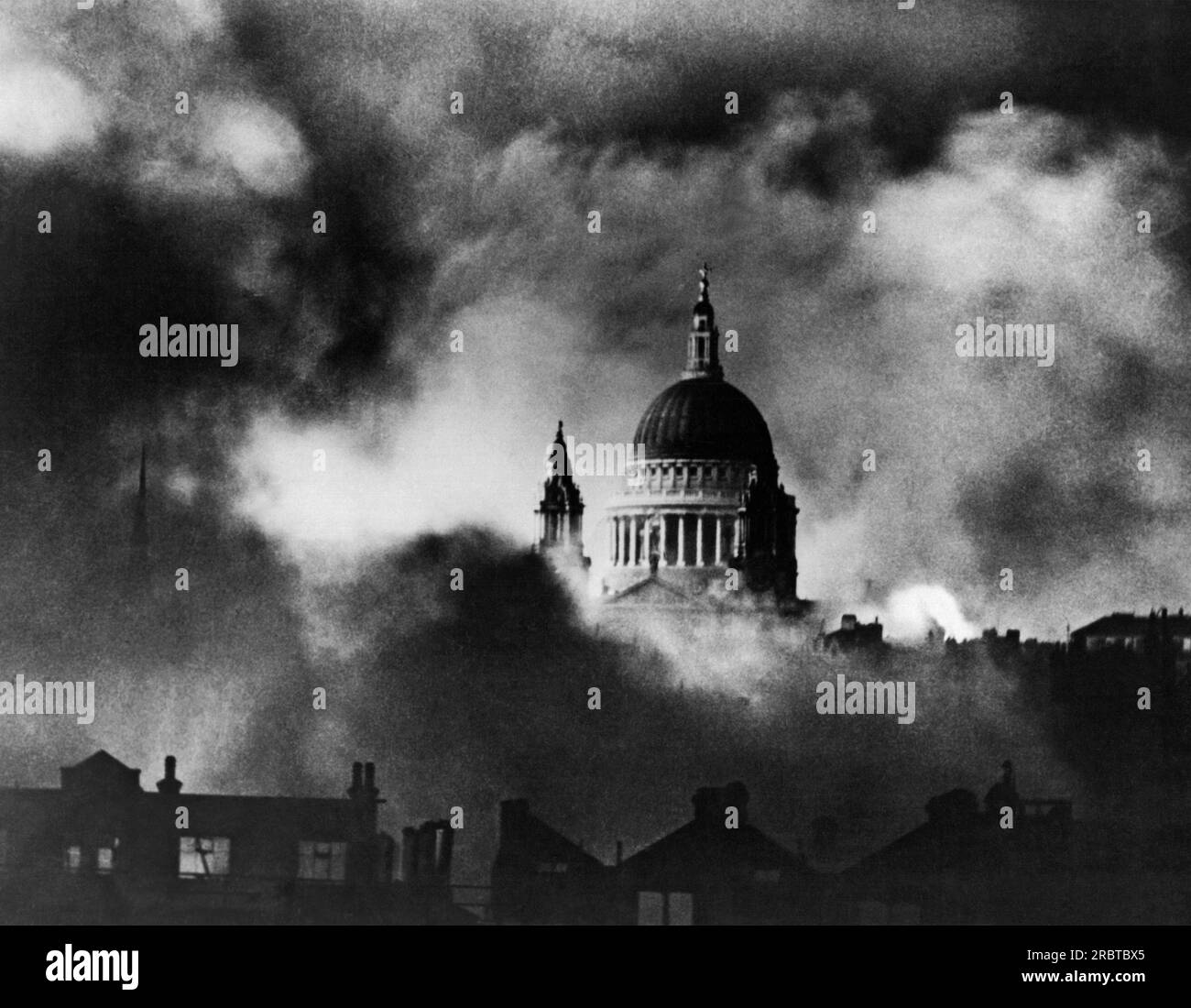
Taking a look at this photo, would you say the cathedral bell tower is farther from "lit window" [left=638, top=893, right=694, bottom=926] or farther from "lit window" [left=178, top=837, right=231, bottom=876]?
"lit window" [left=178, top=837, right=231, bottom=876]

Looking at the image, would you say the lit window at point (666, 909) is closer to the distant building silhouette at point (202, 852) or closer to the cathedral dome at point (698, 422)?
the distant building silhouette at point (202, 852)

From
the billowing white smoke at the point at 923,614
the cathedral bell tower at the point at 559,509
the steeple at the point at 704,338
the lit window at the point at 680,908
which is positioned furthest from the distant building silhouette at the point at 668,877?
the steeple at the point at 704,338

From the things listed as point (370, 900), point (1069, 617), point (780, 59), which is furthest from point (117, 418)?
point (1069, 617)

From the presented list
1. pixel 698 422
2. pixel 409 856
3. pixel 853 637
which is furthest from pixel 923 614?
pixel 409 856
